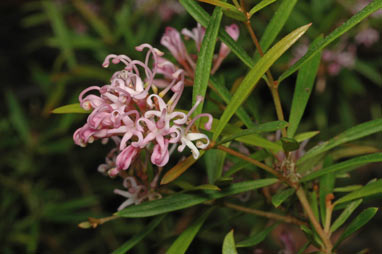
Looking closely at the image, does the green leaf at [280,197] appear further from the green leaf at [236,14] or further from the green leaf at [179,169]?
the green leaf at [236,14]

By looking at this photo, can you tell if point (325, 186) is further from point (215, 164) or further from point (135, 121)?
point (135, 121)

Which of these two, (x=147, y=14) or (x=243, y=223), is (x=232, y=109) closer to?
(x=243, y=223)

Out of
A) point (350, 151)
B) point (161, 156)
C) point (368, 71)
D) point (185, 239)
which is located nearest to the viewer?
point (161, 156)

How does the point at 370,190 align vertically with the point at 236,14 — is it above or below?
below

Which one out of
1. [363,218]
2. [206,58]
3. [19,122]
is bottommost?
[363,218]

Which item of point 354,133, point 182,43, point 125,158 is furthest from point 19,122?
point 354,133

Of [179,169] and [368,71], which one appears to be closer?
[179,169]
